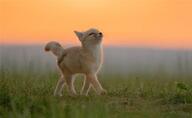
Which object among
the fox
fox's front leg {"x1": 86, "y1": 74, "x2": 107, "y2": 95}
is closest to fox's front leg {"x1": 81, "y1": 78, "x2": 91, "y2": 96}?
the fox

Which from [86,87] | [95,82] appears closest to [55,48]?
[86,87]

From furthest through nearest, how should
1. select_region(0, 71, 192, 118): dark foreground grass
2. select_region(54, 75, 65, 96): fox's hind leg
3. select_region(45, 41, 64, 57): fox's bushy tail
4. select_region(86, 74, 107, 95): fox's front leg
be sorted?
select_region(45, 41, 64, 57): fox's bushy tail < select_region(54, 75, 65, 96): fox's hind leg < select_region(86, 74, 107, 95): fox's front leg < select_region(0, 71, 192, 118): dark foreground grass

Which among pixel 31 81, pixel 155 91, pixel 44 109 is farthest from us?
pixel 31 81

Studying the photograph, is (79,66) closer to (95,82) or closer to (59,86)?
(95,82)

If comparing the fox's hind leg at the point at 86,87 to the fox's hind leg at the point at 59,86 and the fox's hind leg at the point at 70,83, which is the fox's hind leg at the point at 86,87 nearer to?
the fox's hind leg at the point at 70,83

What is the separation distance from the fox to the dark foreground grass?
0.37m

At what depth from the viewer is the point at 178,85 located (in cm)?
1000

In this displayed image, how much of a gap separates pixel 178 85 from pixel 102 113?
12.7 ft

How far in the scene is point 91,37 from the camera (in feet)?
36.3

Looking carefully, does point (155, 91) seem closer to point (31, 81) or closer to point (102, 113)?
point (31, 81)

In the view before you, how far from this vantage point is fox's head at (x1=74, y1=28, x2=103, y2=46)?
434 inches

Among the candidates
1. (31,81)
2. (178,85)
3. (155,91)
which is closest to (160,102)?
(178,85)

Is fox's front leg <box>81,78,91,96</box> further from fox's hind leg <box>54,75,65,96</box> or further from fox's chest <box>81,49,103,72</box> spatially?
fox's hind leg <box>54,75,65,96</box>

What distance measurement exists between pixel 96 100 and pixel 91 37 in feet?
6.50
